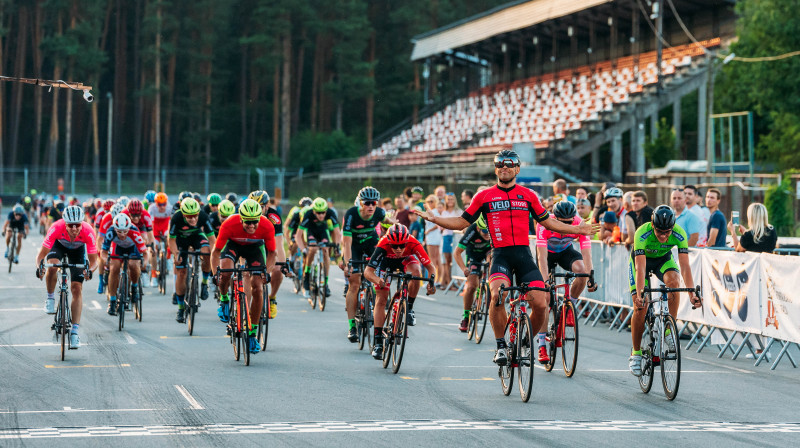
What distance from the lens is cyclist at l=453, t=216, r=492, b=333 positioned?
52.1 ft

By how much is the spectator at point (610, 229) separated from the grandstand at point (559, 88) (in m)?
24.3

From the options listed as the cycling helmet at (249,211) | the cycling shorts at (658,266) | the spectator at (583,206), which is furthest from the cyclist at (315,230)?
the cycling shorts at (658,266)

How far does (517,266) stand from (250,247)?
12.9ft

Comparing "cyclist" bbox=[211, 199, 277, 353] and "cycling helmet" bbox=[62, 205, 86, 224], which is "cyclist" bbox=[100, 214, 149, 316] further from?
"cyclist" bbox=[211, 199, 277, 353]

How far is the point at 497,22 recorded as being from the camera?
60031 millimetres

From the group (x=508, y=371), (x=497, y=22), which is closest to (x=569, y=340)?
(x=508, y=371)

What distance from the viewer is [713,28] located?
165 ft

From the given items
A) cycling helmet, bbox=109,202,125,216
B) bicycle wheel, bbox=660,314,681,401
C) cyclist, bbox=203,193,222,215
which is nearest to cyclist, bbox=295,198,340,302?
cyclist, bbox=203,193,222,215

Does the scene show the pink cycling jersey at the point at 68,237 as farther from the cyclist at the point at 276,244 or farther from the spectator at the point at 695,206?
the spectator at the point at 695,206

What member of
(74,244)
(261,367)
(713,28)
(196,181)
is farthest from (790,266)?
(196,181)

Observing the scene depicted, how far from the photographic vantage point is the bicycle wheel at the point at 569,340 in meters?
12.0

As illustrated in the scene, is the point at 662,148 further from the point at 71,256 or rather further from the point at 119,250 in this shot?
the point at 71,256

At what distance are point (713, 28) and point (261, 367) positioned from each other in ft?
135

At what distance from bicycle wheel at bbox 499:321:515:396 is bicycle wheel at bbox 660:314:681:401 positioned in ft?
4.54
